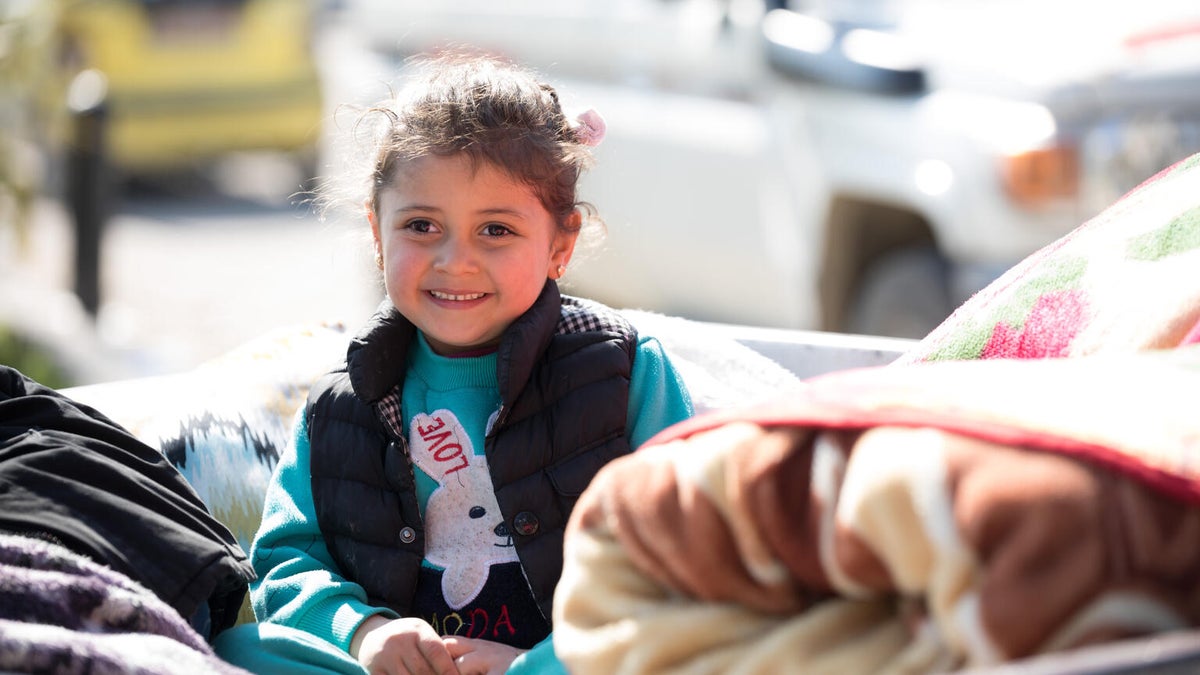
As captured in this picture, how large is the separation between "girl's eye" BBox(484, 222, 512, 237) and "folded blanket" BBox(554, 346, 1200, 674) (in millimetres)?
739

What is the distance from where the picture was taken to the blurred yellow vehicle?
347 inches

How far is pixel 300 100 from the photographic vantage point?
9133 mm

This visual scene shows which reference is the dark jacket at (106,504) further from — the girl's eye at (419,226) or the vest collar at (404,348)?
the girl's eye at (419,226)

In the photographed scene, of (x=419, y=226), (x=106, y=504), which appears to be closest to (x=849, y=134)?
(x=419, y=226)

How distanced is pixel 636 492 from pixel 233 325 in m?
5.52

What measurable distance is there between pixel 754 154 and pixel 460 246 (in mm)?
3184

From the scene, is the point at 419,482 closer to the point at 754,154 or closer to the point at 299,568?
the point at 299,568

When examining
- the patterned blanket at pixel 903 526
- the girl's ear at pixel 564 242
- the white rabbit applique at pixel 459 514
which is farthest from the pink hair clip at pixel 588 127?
the patterned blanket at pixel 903 526

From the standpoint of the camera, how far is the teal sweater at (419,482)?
6.03 feet

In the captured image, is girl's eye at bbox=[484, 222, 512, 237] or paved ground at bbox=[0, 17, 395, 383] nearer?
girl's eye at bbox=[484, 222, 512, 237]

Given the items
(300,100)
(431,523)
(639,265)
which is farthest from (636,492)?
(300,100)

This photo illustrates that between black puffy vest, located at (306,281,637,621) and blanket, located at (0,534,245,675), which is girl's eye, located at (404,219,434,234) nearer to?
black puffy vest, located at (306,281,637,621)

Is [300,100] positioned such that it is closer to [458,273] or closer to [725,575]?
[458,273]

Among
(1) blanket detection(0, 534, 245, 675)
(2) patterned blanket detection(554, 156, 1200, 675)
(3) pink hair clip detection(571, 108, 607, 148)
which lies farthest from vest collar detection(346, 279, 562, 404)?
(2) patterned blanket detection(554, 156, 1200, 675)
